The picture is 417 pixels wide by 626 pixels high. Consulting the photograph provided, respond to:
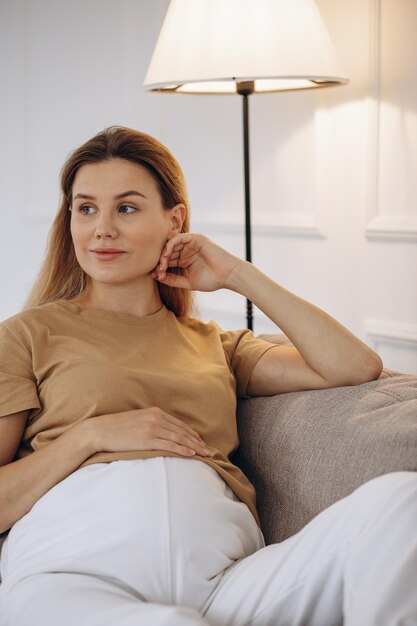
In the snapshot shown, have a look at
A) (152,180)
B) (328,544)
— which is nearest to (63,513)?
(328,544)

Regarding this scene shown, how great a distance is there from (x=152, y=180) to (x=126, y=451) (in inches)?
22.5

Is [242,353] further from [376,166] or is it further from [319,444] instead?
[376,166]

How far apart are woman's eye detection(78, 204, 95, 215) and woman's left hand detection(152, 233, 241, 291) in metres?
0.17

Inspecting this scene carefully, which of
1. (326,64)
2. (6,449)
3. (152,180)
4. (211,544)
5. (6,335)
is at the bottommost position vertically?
(211,544)

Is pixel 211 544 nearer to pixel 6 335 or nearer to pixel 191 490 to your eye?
pixel 191 490

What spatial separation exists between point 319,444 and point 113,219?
1.89ft

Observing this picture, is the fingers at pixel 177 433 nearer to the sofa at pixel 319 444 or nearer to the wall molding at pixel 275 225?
the sofa at pixel 319 444

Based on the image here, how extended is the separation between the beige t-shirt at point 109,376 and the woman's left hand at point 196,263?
0.10 meters

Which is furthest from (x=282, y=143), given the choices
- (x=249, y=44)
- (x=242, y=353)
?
(x=242, y=353)

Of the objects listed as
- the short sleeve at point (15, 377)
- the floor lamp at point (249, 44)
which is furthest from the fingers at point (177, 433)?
the floor lamp at point (249, 44)

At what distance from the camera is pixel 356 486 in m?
1.55

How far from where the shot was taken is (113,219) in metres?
1.76

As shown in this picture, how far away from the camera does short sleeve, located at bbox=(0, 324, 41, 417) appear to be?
1.59 meters

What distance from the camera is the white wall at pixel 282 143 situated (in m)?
2.61
